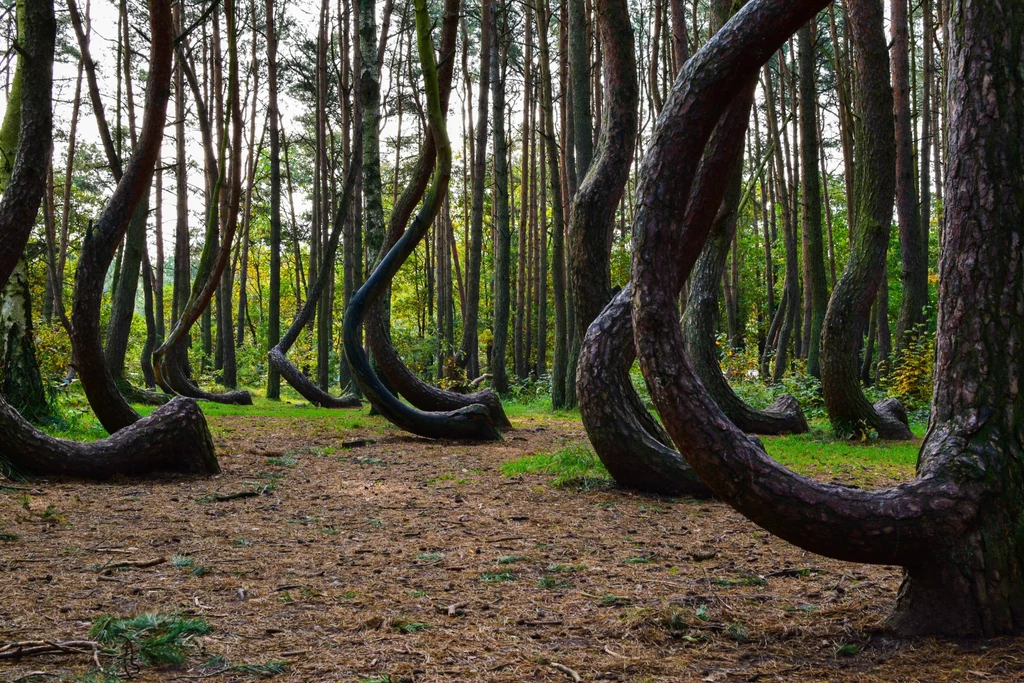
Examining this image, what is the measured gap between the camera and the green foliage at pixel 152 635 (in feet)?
8.94

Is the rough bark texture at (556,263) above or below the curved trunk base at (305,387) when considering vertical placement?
above

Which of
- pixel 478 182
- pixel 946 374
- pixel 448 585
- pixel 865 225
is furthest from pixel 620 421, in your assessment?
pixel 478 182

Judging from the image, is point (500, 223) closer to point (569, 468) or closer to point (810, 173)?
point (810, 173)

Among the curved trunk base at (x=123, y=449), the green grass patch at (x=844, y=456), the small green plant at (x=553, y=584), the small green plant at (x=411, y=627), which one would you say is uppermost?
the curved trunk base at (x=123, y=449)

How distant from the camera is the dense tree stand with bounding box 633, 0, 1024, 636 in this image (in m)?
2.88

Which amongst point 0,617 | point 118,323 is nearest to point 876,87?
point 0,617

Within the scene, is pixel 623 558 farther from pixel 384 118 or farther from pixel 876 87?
pixel 384 118

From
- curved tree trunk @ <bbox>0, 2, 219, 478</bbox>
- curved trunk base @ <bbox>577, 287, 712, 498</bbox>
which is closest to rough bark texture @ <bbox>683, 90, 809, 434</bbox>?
curved trunk base @ <bbox>577, 287, 712, 498</bbox>

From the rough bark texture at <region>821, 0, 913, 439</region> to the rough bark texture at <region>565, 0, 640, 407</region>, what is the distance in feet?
13.6

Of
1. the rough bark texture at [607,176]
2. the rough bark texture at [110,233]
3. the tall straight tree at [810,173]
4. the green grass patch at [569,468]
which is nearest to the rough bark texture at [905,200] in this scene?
the tall straight tree at [810,173]

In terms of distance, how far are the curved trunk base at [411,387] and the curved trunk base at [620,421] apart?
4195mm

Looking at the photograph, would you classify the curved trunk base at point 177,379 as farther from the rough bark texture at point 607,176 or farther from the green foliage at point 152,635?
the green foliage at point 152,635

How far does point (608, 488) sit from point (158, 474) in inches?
150

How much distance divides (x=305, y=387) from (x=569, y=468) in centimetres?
946
